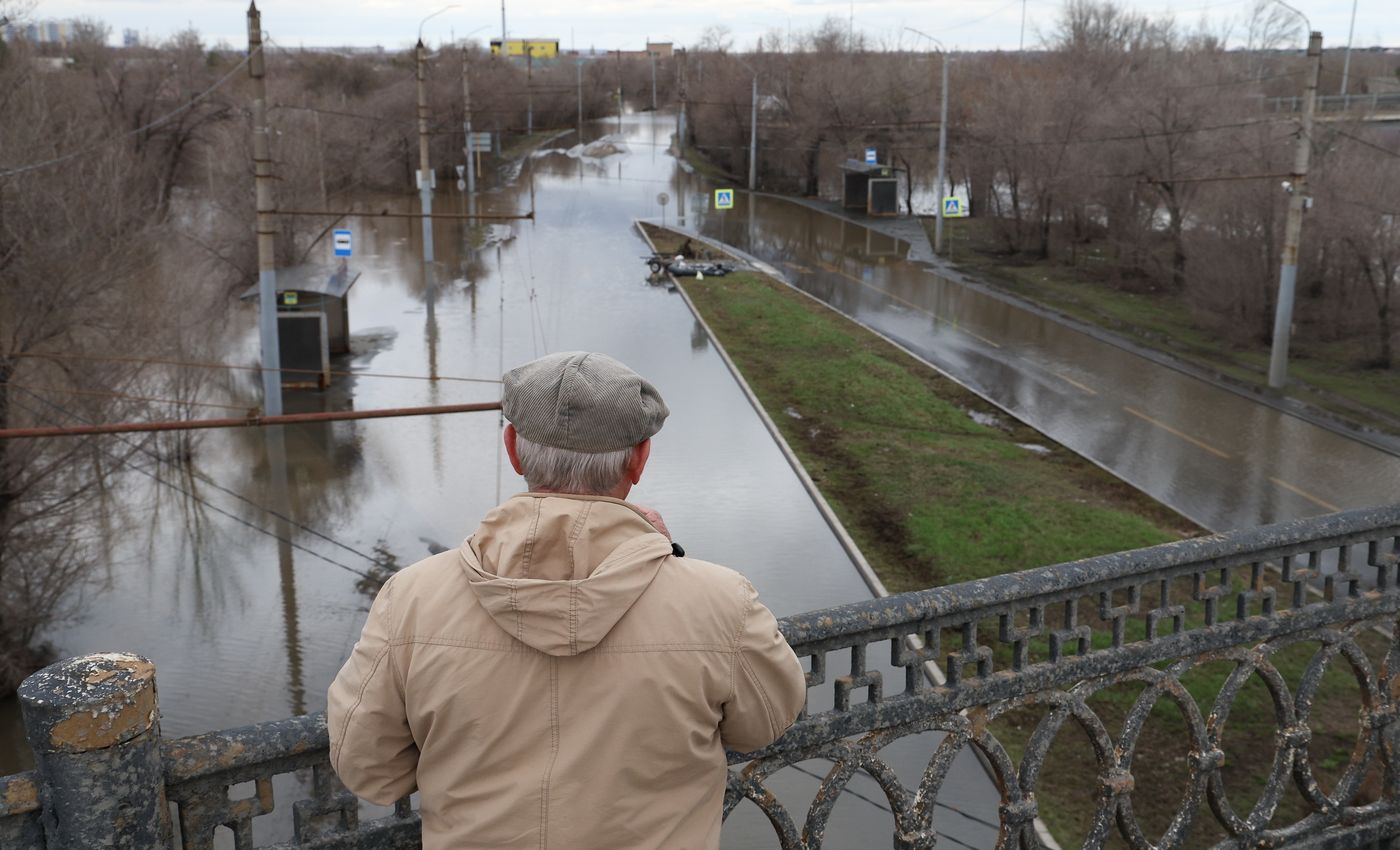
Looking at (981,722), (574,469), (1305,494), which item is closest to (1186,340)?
(1305,494)

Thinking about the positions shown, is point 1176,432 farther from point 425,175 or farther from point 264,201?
point 425,175

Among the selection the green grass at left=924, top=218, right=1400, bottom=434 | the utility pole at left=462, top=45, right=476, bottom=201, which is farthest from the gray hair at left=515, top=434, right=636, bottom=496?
the utility pole at left=462, top=45, right=476, bottom=201

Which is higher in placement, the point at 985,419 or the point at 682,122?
Result: the point at 682,122

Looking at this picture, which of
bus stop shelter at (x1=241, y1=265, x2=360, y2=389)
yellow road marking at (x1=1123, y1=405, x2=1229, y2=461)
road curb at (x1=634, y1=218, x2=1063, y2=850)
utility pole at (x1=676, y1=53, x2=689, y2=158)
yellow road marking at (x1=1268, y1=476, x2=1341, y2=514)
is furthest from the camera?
utility pole at (x1=676, y1=53, x2=689, y2=158)

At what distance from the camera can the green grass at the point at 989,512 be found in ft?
36.1

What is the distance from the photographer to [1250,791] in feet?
34.5

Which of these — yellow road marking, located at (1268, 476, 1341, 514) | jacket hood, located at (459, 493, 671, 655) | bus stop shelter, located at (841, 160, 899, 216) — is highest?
jacket hood, located at (459, 493, 671, 655)

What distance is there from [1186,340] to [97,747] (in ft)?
108

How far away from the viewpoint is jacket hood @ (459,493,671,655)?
196 centimetres

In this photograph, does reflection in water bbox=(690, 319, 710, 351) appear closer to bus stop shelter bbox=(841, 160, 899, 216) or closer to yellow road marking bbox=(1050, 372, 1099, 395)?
yellow road marking bbox=(1050, 372, 1099, 395)

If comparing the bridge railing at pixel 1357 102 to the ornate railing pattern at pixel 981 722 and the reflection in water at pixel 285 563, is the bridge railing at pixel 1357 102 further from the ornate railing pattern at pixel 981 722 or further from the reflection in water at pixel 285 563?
the ornate railing pattern at pixel 981 722

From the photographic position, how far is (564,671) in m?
2.03

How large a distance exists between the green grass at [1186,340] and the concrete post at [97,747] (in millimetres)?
25091

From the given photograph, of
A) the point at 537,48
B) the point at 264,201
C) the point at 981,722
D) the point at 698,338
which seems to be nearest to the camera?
the point at 981,722
